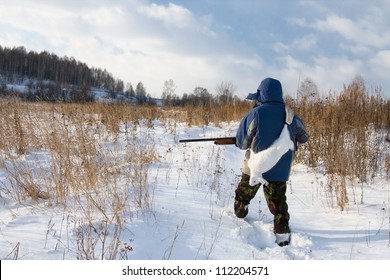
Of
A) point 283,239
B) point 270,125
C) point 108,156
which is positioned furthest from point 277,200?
point 108,156

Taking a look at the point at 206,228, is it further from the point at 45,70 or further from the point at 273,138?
the point at 45,70

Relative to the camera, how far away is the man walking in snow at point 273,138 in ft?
11.3

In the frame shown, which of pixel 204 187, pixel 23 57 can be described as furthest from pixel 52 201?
pixel 23 57

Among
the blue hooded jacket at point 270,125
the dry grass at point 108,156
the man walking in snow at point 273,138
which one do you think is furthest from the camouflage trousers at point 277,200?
the dry grass at point 108,156

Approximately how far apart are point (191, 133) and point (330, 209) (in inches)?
242

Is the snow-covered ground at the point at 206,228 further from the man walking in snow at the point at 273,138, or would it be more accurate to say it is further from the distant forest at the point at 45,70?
the distant forest at the point at 45,70

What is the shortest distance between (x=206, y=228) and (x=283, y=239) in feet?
2.72

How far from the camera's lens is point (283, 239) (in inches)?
133

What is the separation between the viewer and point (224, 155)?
26.0 feet

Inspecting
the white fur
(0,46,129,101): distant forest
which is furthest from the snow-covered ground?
(0,46,129,101): distant forest

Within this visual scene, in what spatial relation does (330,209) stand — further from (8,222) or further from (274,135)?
(8,222)

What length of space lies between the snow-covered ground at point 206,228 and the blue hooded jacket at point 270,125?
0.73 meters

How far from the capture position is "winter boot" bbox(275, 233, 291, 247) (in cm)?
336

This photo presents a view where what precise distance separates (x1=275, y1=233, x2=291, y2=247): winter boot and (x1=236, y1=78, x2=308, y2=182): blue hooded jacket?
585mm
